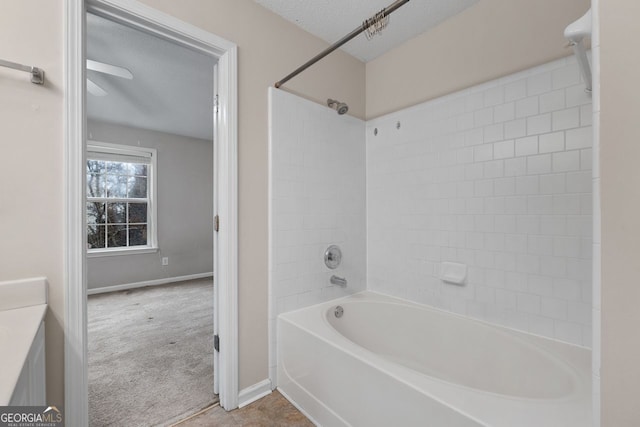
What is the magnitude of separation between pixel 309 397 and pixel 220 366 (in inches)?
21.4

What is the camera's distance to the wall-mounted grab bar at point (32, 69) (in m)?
0.95

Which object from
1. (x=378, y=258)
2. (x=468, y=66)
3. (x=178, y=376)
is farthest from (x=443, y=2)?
(x=178, y=376)

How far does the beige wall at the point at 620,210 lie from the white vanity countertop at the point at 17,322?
1.17 meters

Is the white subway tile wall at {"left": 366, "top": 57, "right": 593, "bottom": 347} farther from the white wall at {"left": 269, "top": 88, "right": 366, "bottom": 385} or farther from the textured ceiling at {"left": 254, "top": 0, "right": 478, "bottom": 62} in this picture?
the textured ceiling at {"left": 254, "top": 0, "right": 478, "bottom": 62}

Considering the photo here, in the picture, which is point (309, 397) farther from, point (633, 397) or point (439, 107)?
point (439, 107)

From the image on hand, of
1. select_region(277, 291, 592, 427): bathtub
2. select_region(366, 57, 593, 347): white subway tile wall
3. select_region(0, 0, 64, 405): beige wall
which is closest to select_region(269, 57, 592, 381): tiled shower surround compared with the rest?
select_region(366, 57, 593, 347): white subway tile wall

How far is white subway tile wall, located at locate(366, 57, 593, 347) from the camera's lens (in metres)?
1.37

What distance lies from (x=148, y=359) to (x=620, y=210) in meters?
2.74

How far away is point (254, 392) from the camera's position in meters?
1.63

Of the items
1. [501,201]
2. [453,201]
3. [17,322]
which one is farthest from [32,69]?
[501,201]

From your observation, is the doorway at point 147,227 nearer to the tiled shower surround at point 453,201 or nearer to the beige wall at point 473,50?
the tiled shower surround at point 453,201

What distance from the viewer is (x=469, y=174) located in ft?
5.68

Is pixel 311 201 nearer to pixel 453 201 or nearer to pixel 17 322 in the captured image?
pixel 453 201
